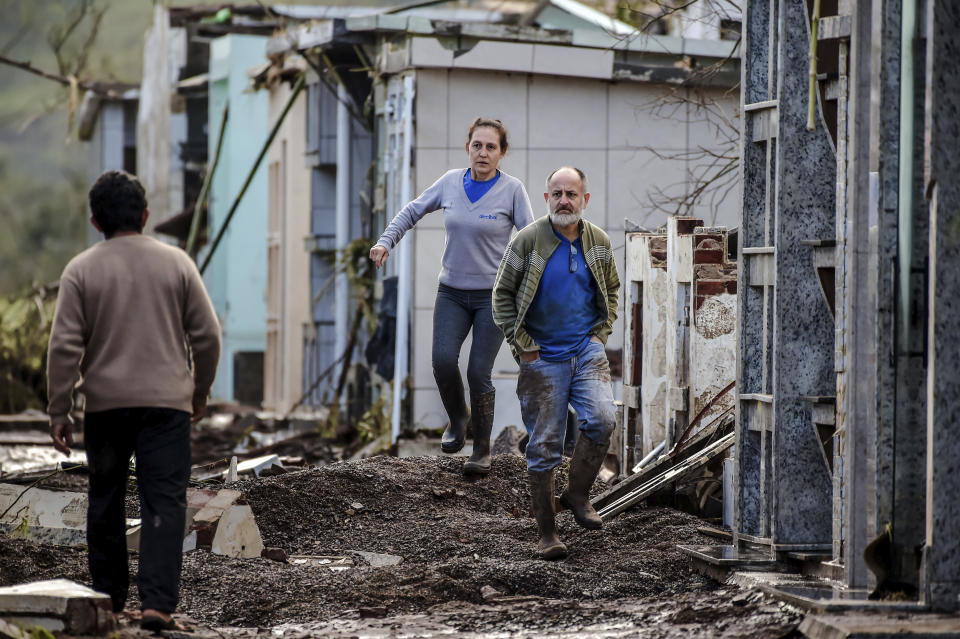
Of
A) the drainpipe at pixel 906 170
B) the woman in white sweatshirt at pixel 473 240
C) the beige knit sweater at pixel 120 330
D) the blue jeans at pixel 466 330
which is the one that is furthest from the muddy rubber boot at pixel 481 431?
the drainpipe at pixel 906 170

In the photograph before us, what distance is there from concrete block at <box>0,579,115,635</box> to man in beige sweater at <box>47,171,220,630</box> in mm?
307

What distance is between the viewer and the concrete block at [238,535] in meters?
9.64

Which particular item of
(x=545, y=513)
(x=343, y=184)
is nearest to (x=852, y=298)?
(x=545, y=513)

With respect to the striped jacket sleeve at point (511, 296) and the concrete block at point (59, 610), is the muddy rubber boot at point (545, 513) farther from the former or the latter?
the concrete block at point (59, 610)

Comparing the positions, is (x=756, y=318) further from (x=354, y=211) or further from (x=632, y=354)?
(x=354, y=211)

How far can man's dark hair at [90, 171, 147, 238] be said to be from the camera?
6.85m

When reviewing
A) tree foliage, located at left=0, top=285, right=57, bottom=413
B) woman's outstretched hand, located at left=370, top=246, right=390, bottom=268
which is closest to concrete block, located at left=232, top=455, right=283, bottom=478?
woman's outstretched hand, located at left=370, top=246, right=390, bottom=268

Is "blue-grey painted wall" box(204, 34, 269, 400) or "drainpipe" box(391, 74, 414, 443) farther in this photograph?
"blue-grey painted wall" box(204, 34, 269, 400)

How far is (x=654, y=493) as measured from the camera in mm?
10766

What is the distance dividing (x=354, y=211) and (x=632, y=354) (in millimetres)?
8611

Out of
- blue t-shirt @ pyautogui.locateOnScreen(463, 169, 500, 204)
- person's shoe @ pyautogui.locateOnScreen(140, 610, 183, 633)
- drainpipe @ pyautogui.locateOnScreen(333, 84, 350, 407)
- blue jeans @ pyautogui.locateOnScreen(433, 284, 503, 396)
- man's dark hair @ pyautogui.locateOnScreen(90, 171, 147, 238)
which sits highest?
drainpipe @ pyautogui.locateOnScreen(333, 84, 350, 407)

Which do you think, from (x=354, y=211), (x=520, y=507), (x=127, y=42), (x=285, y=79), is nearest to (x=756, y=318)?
(x=520, y=507)

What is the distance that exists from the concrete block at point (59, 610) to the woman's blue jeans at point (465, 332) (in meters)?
4.15

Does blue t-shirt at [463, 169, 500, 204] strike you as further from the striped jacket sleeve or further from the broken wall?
the broken wall
